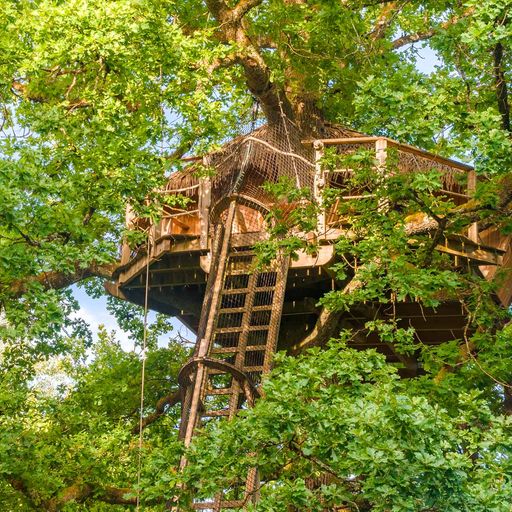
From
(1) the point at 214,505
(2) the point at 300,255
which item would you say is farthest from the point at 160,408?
(1) the point at 214,505

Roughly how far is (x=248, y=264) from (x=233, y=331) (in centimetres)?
112

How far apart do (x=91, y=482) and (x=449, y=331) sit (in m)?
Result: 5.64

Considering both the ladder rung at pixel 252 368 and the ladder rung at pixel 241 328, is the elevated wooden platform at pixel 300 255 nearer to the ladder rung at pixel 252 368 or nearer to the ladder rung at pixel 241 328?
the ladder rung at pixel 241 328

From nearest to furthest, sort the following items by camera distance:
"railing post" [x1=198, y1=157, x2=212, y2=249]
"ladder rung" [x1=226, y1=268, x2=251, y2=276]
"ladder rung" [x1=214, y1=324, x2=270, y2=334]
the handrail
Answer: "ladder rung" [x1=214, y1=324, x2=270, y2=334] → the handrail → "ladder rung" [x1=226, y1=268, x2=251, y2=276] → "railing post" [x1=198, y1=157, x2=212, y2=249]

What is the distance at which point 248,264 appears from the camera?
49.5 feet

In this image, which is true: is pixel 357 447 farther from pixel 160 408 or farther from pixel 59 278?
pixel 160 408

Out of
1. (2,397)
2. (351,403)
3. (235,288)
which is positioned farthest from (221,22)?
(351,403)

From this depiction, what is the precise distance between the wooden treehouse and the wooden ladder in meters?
0.01

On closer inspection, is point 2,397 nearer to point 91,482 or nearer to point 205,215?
point 91,482

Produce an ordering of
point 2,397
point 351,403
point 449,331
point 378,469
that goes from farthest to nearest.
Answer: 1. point 449,331
2. point 2,397
3. point 351,403
4. point 378,469

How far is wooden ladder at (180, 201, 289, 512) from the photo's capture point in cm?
1384

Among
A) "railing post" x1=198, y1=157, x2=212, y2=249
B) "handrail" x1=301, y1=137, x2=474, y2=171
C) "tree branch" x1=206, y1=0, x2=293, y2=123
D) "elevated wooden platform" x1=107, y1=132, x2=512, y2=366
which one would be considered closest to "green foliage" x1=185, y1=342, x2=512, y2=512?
"elevated wooden platform" x1=107, y1=132, x2=512, y2=366

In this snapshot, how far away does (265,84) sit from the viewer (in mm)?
15633

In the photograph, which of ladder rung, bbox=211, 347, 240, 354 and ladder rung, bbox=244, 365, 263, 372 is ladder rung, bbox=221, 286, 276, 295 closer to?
ladder rung, bbox=211, 347, 240, 354
